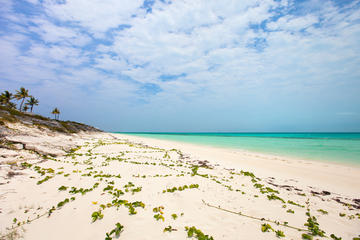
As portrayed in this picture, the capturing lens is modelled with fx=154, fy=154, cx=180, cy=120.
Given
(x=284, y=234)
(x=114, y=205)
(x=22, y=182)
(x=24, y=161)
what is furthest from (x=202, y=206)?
(x=24, y=161)

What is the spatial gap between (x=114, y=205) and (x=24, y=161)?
986cm

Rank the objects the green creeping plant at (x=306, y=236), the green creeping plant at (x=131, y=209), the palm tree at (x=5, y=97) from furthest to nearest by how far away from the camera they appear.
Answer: the palm tree at (x=5, y=97) → the green creeping plant at (x=131, y=209) → the green creeping plant at (x=306, y=236)

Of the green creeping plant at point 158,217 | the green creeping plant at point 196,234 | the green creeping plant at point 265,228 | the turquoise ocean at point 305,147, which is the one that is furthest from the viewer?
the turquoise ocean at point 305,147

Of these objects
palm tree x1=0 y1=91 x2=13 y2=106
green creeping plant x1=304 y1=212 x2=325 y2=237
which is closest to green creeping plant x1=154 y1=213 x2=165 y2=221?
green creeping plant x1=304 y1=212 x2=325 y2=237

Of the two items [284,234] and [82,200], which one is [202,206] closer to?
[284,234]

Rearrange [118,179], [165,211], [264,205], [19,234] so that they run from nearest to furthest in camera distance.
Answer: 1. [19,234]
2. [165,211]
3. [264,205]
4. [118,179]

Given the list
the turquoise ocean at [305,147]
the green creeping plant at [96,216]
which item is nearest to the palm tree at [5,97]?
the turquoise ocean at [305,147]

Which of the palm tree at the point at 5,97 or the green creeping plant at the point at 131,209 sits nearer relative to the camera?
the green creeping plant at the point at 131,209

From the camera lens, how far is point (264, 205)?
7270 mm

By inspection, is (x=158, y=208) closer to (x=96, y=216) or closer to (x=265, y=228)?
(x=96, y=216)

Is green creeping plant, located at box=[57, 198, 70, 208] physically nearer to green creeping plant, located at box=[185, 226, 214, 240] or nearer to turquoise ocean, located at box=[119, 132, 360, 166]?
green creeping plant, located at box=[185, 226, 214, 240]

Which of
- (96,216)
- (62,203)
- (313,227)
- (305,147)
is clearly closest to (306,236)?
(313,227)

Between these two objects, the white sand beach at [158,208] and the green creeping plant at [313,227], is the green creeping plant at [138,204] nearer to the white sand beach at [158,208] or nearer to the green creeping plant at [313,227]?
the white sand beach at [158,208]

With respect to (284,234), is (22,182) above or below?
above
